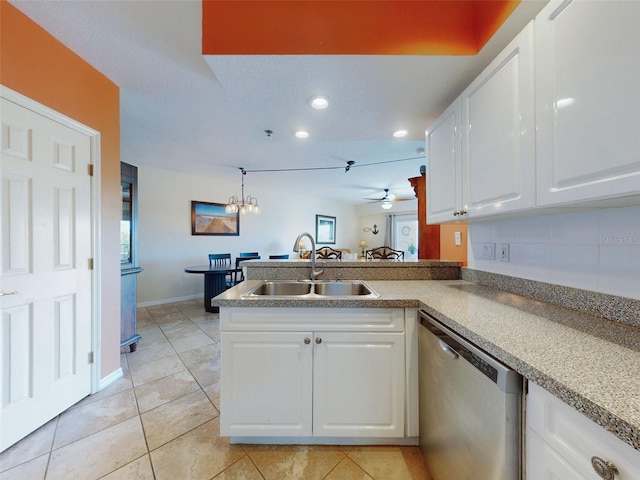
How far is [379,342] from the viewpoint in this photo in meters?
1.35

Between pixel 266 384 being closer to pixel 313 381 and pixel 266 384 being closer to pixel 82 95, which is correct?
pixel 313 381

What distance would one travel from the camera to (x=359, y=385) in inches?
53.2

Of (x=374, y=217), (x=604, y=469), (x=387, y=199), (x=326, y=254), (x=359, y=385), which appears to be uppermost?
(x=387, y=199)

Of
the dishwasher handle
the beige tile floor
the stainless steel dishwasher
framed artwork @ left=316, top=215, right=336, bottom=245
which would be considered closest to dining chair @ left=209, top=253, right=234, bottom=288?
the beige tile floor

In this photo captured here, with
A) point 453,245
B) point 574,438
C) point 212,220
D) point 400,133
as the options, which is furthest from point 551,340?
point 212,220

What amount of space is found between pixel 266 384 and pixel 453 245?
1.70 meters

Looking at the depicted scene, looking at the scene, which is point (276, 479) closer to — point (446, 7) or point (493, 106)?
point (493, 106)

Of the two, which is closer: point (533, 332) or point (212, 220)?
point (533, 332)

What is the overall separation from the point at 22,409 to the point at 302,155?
3.40 metres

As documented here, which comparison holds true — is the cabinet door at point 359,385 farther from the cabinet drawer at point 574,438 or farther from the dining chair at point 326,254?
the dining chair at point 326,254

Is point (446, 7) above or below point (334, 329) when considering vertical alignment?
above

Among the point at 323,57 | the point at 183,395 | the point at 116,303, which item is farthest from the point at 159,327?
the point at 323,57

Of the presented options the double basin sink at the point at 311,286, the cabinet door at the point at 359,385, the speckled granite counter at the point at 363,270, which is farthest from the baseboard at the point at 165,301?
the cabinet door at the point at 359,385

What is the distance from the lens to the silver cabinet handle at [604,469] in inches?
19.4
